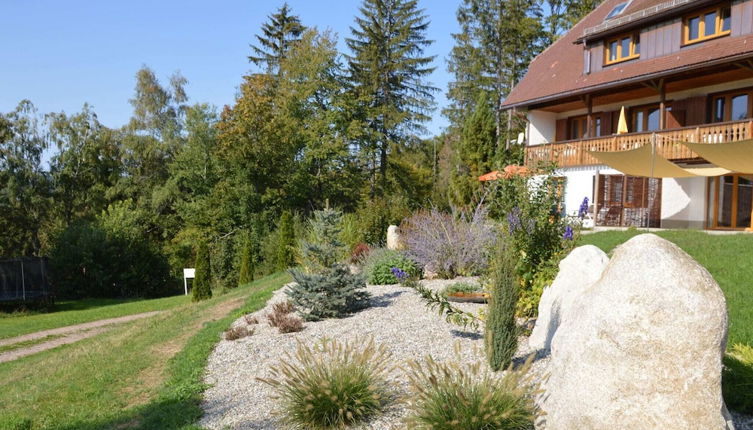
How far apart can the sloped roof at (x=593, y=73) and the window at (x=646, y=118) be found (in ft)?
6.47

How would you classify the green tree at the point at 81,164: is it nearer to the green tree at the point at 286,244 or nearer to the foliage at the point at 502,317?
the green tree at the point at 286,244

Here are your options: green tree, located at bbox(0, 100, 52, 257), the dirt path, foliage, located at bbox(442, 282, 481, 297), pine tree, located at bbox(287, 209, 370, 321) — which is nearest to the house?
foliage, located at bbox(442, 282, 481, 297)

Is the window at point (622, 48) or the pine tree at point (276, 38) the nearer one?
the window at point (622, 48)

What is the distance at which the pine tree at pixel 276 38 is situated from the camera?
3675cm

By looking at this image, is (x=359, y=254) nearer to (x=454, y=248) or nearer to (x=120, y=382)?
(x=454, y=248)

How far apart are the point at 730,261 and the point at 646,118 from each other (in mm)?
13062

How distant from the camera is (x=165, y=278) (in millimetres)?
31703

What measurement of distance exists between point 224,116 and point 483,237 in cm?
2454

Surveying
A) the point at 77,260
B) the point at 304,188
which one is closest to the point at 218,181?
the point at 304,188

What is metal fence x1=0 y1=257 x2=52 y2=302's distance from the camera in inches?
838

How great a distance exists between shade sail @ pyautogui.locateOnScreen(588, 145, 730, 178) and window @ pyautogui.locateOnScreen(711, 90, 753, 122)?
308 centimetres

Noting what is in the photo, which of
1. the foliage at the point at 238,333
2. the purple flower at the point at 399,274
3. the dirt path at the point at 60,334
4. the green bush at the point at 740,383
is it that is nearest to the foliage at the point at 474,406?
the green bush at the point at 740,383

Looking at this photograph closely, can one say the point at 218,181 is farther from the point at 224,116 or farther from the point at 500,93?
the point at 500,93

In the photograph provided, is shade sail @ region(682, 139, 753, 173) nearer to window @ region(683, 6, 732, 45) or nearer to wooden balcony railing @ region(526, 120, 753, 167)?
wooden balcony railing @ region(526, 120, 753, 167)
